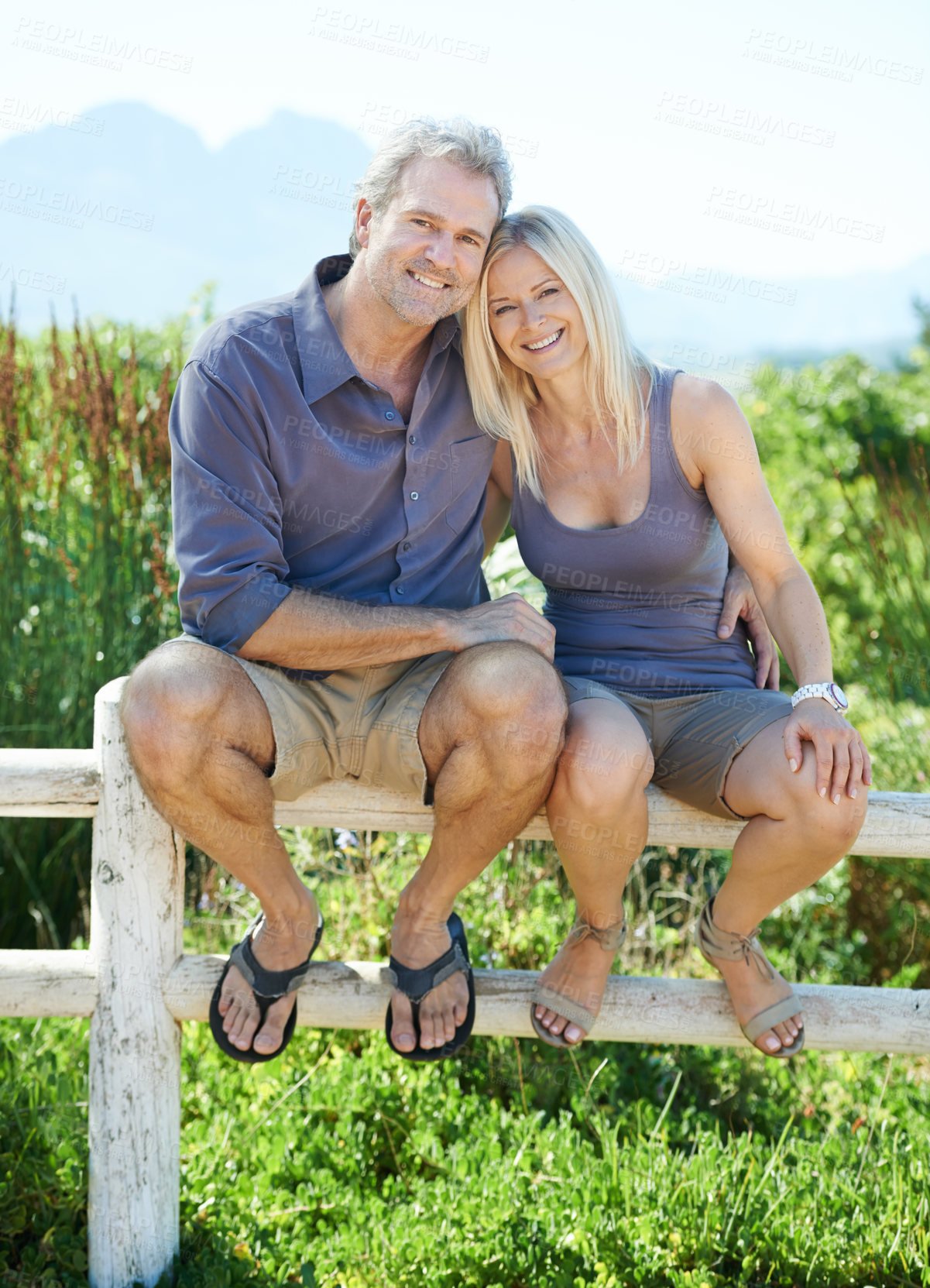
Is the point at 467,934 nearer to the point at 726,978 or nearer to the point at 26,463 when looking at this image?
the point at 726,978

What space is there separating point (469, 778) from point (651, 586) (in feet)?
2.34

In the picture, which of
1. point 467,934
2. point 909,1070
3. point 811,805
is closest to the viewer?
point 811,805

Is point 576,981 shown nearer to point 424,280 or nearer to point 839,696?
point 839,696

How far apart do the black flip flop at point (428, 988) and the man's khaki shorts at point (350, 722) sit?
0.33 m

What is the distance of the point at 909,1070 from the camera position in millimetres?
3127

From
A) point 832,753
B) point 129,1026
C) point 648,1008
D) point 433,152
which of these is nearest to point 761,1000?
point 648,1008

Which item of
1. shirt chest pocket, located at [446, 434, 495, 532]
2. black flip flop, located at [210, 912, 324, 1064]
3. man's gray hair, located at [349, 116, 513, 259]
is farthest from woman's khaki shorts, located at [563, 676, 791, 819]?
man's gray hair, located at [349, 116, 513, 259]

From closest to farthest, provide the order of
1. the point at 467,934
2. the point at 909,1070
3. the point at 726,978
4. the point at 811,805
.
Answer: the point at 811,805 < the point at 726,978 < the point at 467,934 < the point at 909,1070

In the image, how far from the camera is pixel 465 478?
2.28 metres

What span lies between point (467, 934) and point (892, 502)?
6.67ft

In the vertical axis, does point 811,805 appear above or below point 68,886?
above

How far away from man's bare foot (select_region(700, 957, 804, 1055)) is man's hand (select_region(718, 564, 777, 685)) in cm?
65

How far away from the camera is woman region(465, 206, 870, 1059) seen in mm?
1925

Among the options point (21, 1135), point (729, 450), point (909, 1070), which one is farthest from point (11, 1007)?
point (909, 1070)
